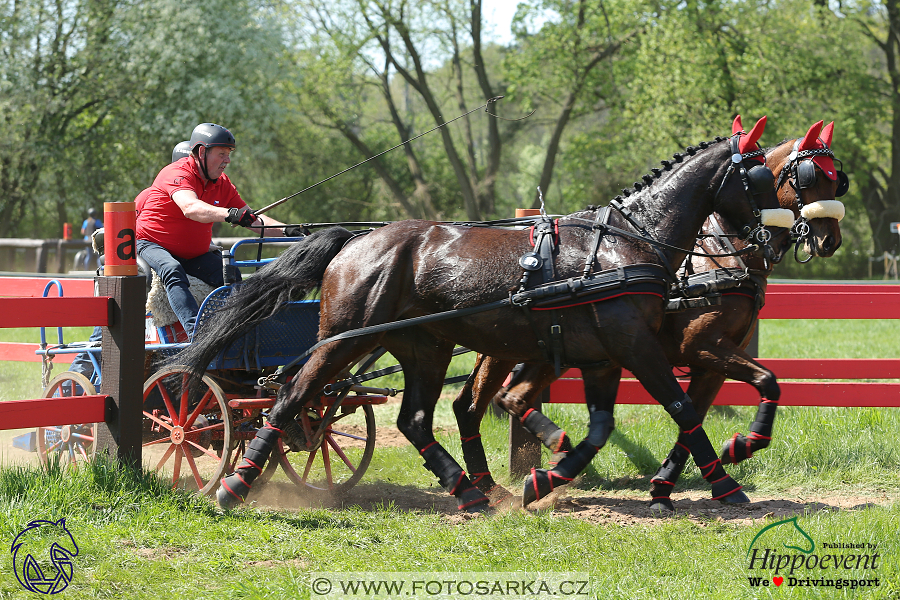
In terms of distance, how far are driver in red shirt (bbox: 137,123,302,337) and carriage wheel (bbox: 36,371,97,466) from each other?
82cm

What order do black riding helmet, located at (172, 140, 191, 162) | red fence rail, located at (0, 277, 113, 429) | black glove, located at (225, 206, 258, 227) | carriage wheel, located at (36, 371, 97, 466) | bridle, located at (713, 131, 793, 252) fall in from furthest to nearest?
black riding helmet, located at (172, 140, 191, 162) < carriage wheel, located at (36, 371, 97, 466) < black glove, located at (225, 206, 258, 227) < bridle, located at (713, 131, 793, 252) < red fence rail, located at (0, 277, 113, 429)

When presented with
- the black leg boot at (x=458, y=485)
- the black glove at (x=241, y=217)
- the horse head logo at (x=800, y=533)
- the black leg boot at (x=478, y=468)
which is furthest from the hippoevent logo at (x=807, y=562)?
the black glove at (x=241, y=217)

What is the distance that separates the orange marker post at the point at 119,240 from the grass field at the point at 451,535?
1.08 metres

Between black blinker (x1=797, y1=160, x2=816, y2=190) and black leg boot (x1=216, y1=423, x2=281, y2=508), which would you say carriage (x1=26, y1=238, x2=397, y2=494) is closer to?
black leg boot (x1=216, y1=423, x2=281, y2=508)

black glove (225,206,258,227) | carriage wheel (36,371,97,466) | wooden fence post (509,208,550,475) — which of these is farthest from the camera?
wooden fence post (509,208,550,475)

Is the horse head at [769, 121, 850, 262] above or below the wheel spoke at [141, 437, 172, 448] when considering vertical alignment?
above

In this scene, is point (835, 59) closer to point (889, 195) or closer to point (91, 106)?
point (889, 195)

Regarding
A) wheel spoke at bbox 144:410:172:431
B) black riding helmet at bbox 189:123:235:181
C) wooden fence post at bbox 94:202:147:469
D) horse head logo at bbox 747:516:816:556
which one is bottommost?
horse head logo at bbox 747:516:816:556

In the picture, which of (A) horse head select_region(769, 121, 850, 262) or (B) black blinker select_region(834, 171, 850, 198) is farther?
(B) black blinker select_region(834, 171, 850, 198)

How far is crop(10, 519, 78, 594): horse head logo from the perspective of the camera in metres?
3.37

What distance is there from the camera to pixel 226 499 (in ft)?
15.1

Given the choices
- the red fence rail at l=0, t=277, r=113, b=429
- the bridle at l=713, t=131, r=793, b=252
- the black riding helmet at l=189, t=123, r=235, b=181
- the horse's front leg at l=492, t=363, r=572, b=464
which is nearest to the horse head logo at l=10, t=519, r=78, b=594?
the red fence rail at l=0, t=277, r=113, b=429

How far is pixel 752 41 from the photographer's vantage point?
24969 mm

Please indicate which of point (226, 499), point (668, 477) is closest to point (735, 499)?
point (668, 477)
